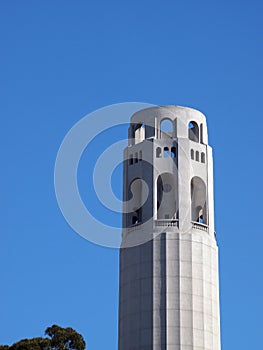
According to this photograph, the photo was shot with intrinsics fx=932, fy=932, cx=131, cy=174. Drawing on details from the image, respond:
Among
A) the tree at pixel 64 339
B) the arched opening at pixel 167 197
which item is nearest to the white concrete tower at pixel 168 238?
the arched opening at pixel 167 197

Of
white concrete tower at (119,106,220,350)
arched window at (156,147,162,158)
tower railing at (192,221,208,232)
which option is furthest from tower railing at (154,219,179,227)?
arched window at (156,147,162,158)

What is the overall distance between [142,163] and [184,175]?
3819 millimetres

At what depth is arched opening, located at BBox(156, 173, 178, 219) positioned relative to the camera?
75500mm

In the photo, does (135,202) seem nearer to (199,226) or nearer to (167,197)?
(167,197)

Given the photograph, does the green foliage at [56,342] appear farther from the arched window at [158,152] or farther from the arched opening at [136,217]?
the arched window at [158,152]

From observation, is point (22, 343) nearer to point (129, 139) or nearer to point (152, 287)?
point (152, 287)

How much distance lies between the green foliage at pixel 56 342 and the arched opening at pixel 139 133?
1717 cm

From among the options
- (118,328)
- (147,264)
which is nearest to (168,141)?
(147,264)

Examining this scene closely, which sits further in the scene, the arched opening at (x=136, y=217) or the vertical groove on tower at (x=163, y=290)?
the arched opening at (x=136, y=217)

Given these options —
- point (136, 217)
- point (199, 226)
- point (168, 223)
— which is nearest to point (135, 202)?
point (136, 217)

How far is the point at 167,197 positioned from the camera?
76.0m

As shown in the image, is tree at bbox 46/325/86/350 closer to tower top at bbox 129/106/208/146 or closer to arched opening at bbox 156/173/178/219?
arched opening at bbox 156/173/178/219

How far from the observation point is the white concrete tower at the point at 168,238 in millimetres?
71375

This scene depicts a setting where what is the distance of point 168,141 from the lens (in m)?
77.3
